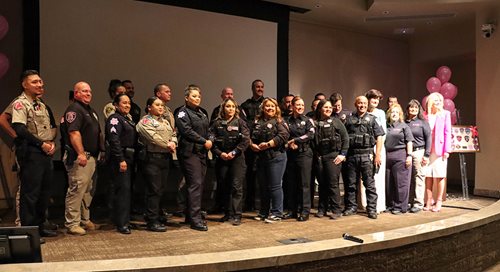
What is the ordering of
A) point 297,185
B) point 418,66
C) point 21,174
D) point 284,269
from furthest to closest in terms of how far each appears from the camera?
point 418,66, point 297,185, point 21,174, point 284,269

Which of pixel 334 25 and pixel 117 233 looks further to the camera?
pixel 334 25

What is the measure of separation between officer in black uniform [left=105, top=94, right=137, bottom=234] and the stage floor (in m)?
0.21

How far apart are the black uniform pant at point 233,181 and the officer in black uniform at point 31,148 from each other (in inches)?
71.3

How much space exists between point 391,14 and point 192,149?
547 centimetres

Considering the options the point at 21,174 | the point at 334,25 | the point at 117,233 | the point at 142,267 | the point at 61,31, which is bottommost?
the point at 117,233

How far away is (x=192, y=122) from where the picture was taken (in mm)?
4621

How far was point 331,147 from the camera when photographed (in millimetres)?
5281

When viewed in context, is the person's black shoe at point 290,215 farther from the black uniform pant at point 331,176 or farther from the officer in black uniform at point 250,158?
the officer in black uniform at point 250,158

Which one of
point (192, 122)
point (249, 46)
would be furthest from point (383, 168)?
point (249, 46)

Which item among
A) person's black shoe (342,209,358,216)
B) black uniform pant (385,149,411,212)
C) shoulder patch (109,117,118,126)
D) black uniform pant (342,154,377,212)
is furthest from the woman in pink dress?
shoulder patch (109,117,118,126)

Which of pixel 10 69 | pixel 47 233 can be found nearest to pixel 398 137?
pixel 47 233

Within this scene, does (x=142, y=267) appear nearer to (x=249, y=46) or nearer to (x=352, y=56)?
(x=249, y=46)

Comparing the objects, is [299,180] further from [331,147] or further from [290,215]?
[331,147]

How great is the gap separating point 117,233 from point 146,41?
3254 mm
